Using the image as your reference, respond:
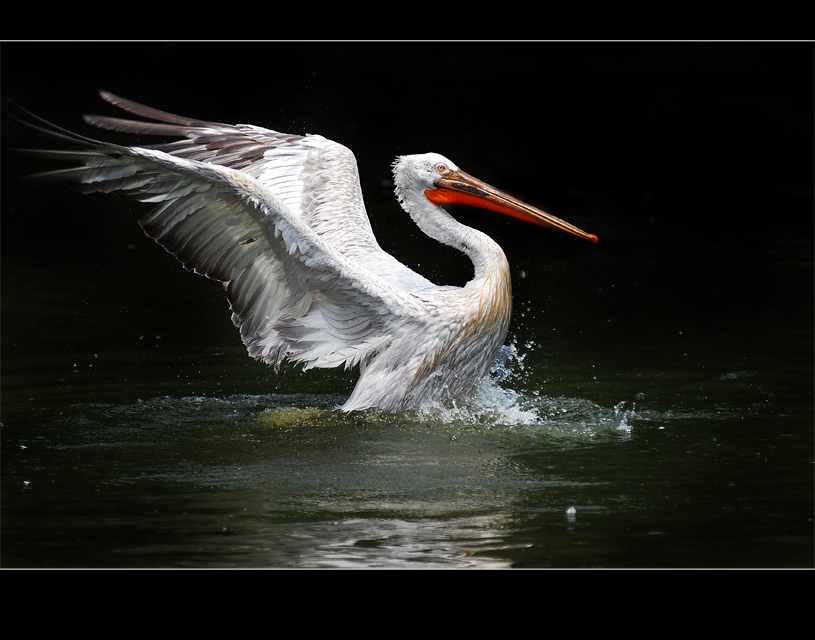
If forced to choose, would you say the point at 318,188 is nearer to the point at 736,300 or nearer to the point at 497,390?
the point at 497,390

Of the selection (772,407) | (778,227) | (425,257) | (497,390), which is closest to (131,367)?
(497,390)

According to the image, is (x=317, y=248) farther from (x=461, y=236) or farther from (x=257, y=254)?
(x=461, y=236)

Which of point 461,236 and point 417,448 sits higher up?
point 461,236

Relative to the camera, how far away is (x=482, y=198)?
6.61m

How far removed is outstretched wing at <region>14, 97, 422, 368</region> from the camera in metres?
5.15

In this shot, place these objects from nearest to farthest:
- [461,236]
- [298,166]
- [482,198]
Answer: 1. [461,236]
2. [482,198]
3. [298,166]

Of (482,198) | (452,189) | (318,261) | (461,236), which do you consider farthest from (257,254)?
(482,198)

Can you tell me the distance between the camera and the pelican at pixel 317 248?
208 inches

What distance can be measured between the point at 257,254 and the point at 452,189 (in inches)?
56.3

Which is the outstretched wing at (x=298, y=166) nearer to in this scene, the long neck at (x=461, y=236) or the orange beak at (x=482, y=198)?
the long neck at (x=461, y=236)

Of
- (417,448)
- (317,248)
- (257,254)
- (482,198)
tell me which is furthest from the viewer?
(482,198)

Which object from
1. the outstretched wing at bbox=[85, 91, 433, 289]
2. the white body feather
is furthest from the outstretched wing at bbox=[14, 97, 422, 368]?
the outstretched wing at bbox=[85, 91, 433, 289]

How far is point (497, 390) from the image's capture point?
6.66 meters

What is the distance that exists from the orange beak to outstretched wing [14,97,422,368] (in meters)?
0.59
